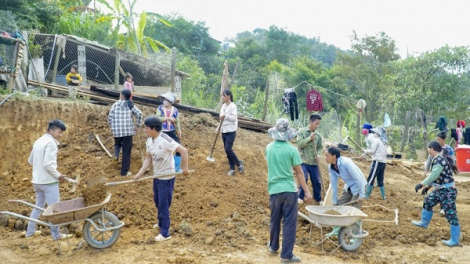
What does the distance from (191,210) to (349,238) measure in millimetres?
2651

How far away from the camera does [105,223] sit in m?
6.04

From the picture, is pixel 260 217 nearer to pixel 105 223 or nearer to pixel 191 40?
pixel 105 223

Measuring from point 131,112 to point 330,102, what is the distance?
23.0 metres

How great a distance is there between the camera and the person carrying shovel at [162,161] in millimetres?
5848

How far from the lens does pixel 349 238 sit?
619cm

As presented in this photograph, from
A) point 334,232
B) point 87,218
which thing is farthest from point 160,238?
point 334,232

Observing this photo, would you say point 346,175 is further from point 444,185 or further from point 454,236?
point 454,236

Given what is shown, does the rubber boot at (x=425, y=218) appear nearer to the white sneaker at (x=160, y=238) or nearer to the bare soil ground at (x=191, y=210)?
the bare soil ground at (x=191, y=210)

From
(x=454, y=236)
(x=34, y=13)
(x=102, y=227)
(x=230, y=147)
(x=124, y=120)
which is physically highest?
(x=34, y=13)

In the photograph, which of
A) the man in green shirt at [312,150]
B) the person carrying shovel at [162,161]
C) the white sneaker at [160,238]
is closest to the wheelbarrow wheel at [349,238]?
the man in green shirt at [312,150]

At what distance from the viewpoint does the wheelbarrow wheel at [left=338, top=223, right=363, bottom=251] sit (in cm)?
601

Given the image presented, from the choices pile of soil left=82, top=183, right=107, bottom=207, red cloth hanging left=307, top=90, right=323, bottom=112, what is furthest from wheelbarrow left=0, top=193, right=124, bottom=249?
red cloth hanging left=307, top=90, right=323, bottom=112

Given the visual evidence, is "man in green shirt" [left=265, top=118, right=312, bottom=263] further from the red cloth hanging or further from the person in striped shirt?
the red cloth hanging

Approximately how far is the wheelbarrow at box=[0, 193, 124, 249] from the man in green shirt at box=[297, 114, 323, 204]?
11.1 feet
